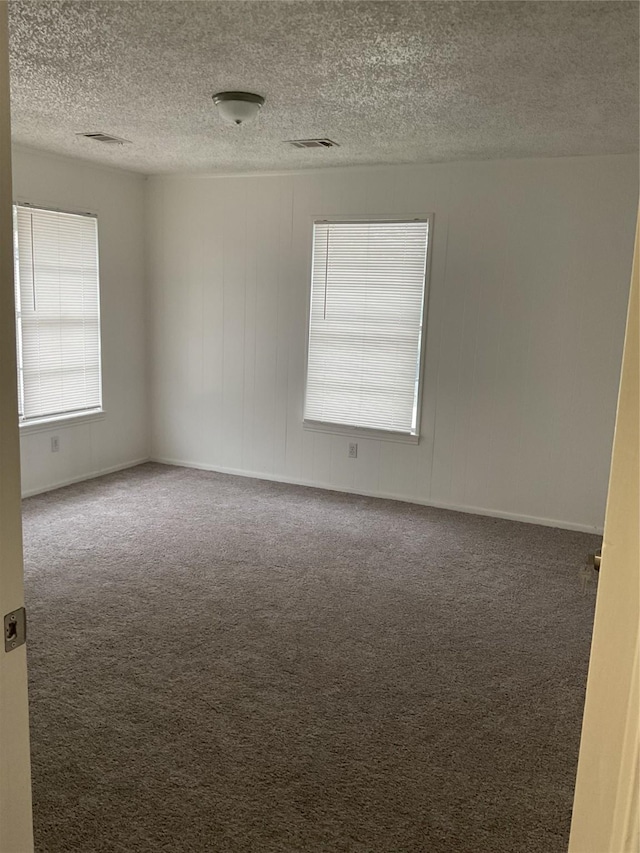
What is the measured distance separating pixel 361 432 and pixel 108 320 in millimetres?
2322

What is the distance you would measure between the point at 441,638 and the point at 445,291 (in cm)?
265

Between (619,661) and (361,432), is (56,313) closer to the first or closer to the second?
(361,432)

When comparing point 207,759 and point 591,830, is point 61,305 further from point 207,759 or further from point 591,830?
point 591,830

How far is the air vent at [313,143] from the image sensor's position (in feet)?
14.0

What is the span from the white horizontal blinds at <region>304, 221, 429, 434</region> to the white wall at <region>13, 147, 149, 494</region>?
167 centimetres

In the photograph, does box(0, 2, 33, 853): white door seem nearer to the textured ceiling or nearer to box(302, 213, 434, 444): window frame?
the textured ceiling

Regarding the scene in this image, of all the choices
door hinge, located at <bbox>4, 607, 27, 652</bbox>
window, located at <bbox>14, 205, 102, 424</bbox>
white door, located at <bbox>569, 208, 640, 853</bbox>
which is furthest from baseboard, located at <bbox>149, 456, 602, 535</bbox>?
door hinge, located at <bbox>4, 607, 27, 652</bbox>

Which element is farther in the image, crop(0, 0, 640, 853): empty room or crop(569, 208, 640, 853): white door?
crop(0, 0, 640, 853): empty room

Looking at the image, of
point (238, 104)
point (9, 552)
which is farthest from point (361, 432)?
point (9, 552)

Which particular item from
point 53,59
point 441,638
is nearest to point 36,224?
point 53,59

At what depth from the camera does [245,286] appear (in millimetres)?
5672

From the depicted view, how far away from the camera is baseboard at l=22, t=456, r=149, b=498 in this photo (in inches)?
204

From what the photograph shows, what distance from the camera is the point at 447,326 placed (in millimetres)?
4973

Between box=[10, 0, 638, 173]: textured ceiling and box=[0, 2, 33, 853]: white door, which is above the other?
box=[10, 0, 638, 173]: textured ceiling
